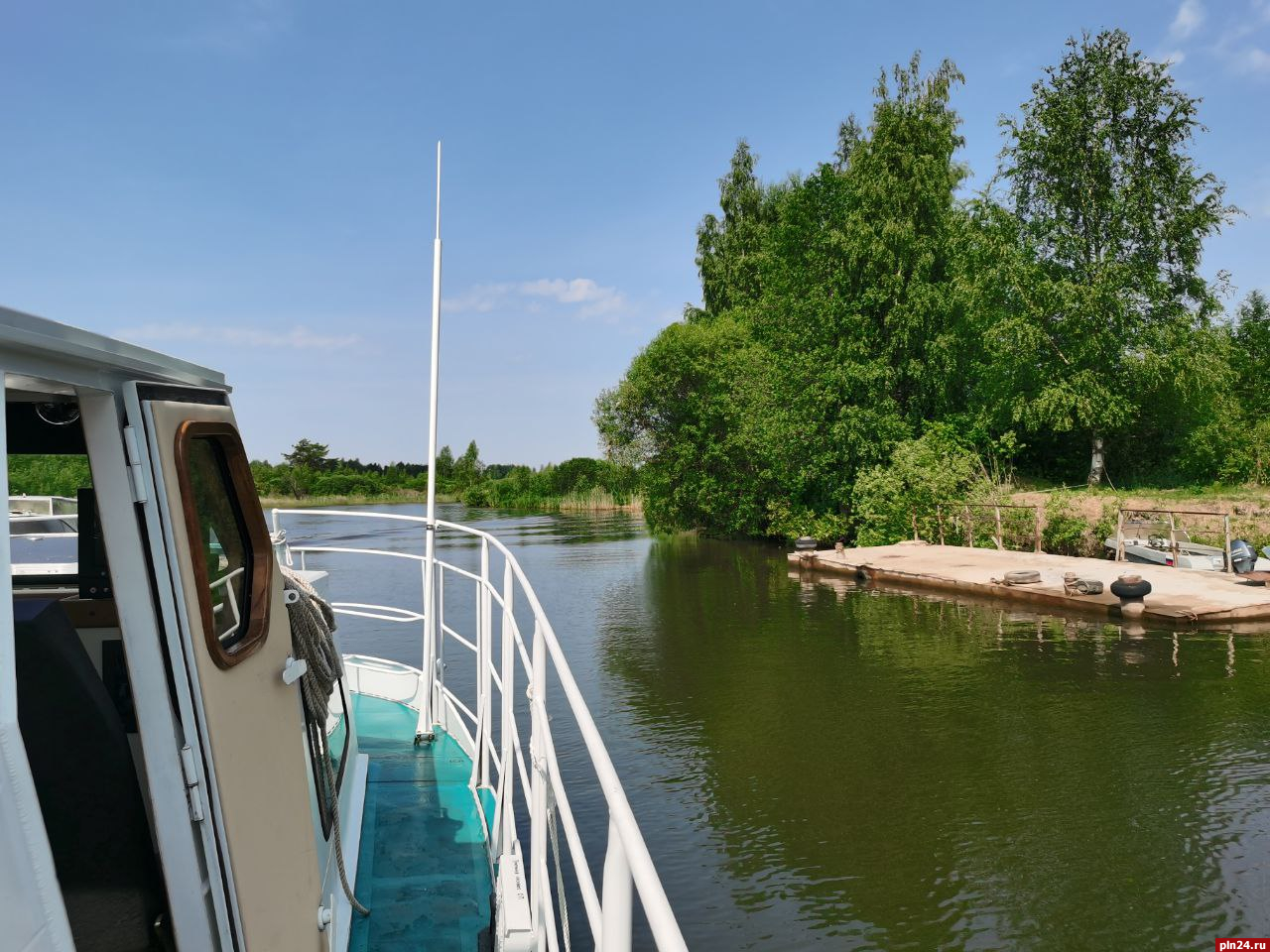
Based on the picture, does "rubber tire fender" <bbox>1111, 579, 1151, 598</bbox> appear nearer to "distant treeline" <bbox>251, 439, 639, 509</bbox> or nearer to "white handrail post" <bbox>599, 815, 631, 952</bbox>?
"white handrail post" <bbox>599, 815, 631, 952</bbox>

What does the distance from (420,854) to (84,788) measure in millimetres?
2227

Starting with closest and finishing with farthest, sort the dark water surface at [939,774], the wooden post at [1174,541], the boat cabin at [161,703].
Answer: the boat cabin at [161,703] → the dark water surface at [939,774] → the wooden post at [1174,541]

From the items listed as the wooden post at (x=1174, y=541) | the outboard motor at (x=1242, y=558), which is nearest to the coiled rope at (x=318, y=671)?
the wooden post at (x=1174, y=541)

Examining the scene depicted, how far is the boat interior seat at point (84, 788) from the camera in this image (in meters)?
1.67

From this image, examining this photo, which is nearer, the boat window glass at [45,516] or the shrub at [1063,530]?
the boat window glass at [45,516]

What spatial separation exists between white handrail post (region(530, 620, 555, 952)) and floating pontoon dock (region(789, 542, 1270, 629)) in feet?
41.9

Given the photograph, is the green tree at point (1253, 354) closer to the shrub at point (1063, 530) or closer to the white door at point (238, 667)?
the shrub at point (1063, 530)

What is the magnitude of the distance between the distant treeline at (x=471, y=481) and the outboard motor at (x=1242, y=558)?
22.6 m

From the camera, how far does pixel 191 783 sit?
1.78 meters

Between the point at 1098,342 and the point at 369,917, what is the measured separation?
2519 cm

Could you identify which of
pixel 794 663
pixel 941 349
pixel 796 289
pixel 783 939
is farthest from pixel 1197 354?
pixel 783 939

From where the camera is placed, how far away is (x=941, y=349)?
25172 millimetres

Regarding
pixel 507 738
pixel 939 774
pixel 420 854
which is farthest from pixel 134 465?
pixel 939 774

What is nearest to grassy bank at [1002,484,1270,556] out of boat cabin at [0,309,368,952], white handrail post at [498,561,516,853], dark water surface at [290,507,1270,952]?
dark water surface at [290,507,1270,952]
